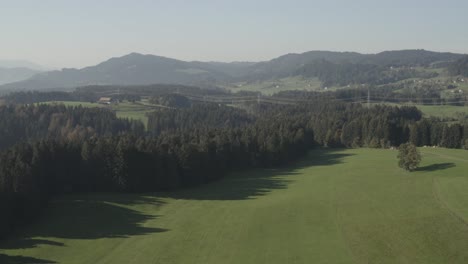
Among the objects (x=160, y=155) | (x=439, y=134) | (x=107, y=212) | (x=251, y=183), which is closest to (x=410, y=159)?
(x=251, y=183)

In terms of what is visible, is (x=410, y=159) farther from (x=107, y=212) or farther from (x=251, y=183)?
(x=107, y=212)

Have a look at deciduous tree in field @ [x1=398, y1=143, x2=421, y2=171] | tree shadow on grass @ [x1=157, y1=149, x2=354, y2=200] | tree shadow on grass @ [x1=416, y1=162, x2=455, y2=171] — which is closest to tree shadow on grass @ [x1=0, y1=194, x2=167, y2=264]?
tree shadow on grass @ [x1=157, y1=149, x2=354, y2=200]

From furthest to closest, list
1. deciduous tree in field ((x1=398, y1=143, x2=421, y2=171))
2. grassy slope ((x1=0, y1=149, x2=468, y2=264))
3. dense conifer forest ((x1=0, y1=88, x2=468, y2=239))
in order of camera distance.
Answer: deciduous tree in field ((x1=398, y1=143, x2=421, y2=171)) < dense conifer forest ((x1=0, y1=88, x2=468, y2=239)) < grassy slope ((x1=0, y1=149, x2=468, y2=264))

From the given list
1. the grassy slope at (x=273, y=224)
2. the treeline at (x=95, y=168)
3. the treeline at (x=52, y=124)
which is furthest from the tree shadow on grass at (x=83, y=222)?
the treeline at (x=52, y=124)

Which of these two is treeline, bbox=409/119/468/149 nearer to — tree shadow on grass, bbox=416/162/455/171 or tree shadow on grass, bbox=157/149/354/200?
tree shadow on grass, bbox=157/149/354/200

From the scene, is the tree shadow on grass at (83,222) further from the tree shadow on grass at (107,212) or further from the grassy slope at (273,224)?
the grassy slope at (273,224)
